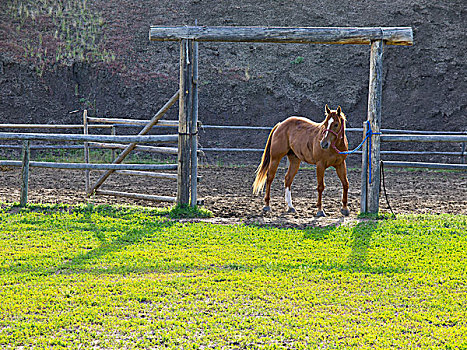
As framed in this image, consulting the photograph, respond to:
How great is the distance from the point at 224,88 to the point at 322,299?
15826 mm

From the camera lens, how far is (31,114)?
1895 cm

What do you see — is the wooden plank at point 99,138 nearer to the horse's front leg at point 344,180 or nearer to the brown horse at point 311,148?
the brown horse at point 311,148

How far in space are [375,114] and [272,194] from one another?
3.32 metres

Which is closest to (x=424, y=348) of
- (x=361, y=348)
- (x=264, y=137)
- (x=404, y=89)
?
(x=361, y=348)

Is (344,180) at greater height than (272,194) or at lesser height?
greater

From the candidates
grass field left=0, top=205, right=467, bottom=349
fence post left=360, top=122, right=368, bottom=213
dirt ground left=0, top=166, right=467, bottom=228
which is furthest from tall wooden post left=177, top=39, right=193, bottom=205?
fence post left=360, top=122, right=368, bottom=213

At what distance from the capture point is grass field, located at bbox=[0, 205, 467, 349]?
12.0ft

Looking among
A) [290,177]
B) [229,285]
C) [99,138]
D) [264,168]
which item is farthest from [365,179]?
[99,138]

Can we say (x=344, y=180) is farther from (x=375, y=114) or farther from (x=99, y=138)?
(x=99, y=138)

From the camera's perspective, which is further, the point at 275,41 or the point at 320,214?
the point at 320,214

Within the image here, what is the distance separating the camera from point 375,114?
25.9 feet

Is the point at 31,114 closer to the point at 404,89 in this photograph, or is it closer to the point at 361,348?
the point at 404,89

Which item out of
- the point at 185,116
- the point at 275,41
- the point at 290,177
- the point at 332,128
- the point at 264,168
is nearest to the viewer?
the point at 332,128

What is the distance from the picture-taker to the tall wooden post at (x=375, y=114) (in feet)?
25.5
